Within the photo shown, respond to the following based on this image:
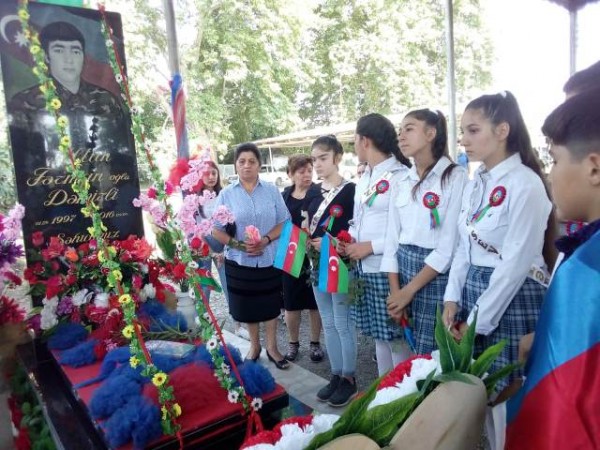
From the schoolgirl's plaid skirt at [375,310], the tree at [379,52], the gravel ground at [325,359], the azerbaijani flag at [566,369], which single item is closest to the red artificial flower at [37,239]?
the gravel ground at [325,359]

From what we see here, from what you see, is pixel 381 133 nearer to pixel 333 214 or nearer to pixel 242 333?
pixel 333 214

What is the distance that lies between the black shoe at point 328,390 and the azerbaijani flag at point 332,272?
0.67 metres

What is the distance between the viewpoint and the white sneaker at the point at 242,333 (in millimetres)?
4031

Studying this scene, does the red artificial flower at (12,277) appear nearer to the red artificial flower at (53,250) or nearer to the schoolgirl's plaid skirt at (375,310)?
the red artificial flower at (53,250)

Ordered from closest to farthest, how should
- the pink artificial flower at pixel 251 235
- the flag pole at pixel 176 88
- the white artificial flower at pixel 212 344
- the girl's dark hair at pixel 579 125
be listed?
the girl's dark hair at pixel 579 125 < the white artificial flower at pixel 212 344 < the pink artificial flower at pixel 251 235 < the flag pole at pixel 176 88

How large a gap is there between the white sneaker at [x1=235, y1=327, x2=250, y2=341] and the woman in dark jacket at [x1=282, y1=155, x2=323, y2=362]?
0.59 m

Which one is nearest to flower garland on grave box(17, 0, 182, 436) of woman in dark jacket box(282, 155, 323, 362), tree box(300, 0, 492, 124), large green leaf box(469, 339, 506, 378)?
large green leaf box(469, 339, 506, 378)

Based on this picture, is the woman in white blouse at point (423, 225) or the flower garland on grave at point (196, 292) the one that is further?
the woman in white blouse at point (423, 225)

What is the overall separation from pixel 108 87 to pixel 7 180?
6382 millimetres

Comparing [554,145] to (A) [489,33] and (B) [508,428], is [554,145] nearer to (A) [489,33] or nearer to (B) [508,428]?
(B) [508,428]

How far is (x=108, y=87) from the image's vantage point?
277 cm

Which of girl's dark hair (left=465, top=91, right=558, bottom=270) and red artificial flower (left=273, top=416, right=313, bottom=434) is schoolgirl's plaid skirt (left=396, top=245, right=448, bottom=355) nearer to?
girl's dark hair (left=465, top=91, right=558, bottom=270)

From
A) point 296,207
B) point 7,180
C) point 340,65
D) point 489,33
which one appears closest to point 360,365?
point 296,207

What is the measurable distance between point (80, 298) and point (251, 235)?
107 centimetres
